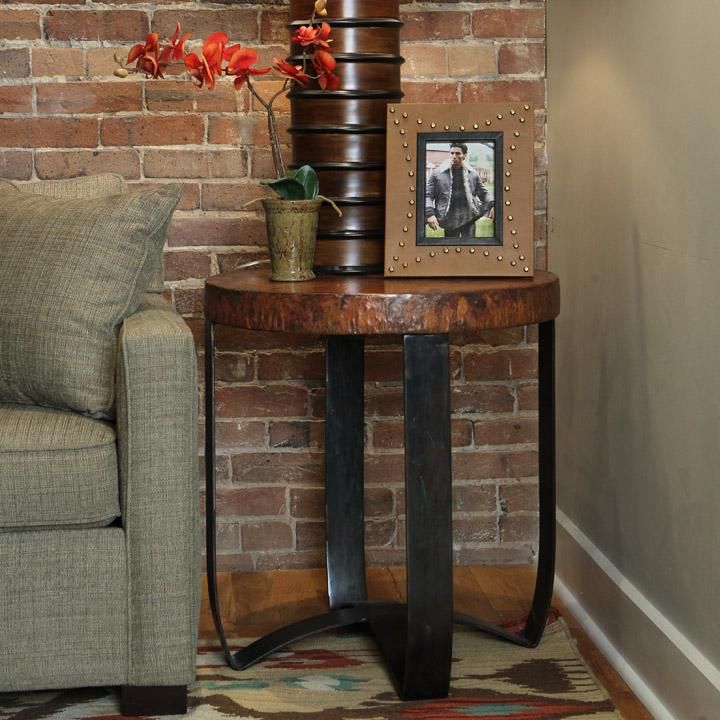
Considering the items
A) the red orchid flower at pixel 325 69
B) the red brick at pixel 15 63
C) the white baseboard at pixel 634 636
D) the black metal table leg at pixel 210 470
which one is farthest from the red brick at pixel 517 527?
the red brick at pixel 15 63

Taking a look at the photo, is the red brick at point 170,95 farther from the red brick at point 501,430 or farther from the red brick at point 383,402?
the red brick at point 501,430

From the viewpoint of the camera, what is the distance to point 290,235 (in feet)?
6.57

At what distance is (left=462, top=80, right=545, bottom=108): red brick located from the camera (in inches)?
103

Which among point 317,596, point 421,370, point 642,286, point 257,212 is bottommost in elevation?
point 317,596

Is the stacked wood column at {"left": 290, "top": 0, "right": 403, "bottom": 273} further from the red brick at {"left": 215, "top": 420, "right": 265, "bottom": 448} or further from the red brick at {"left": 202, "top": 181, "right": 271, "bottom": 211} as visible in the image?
the red brick at {"left": 215, "top": 420, "right": 265, "bottom": 448}

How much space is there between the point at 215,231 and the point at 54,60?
51 cm

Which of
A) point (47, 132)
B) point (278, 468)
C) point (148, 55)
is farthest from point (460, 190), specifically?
point (47, 132)

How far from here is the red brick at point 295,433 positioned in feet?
8.80

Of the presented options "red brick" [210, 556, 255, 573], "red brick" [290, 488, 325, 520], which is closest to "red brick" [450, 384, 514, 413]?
"red brick" [290, 488, 325, 520]

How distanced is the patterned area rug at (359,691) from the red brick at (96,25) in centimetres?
132

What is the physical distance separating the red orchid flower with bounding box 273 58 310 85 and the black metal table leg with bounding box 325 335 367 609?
52 cm

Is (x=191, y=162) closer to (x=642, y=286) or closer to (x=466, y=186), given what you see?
(x=466, y=186)

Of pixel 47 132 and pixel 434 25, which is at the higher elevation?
pixel 434 25

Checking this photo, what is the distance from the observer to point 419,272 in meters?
2.02
